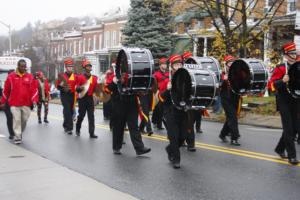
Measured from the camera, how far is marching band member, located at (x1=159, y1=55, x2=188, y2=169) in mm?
8297

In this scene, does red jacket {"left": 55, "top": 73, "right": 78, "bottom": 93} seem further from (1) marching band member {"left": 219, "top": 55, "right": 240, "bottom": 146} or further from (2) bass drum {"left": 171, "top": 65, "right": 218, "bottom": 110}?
(2) bass drum {"left": 171, "top": 65, "right": 218, "bottom": 110}

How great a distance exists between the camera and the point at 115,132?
9758mm

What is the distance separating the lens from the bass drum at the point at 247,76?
403 inches

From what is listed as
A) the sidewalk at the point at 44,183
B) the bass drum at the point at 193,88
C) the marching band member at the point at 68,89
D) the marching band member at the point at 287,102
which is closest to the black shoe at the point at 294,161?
the marching band member at the point at 287,102

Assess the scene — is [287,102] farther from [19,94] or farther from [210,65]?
[19,94]

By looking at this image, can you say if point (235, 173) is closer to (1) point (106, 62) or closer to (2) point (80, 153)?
(2) point (80, 153)

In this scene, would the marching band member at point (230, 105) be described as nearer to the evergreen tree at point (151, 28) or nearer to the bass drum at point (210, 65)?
the bass drum at point (210, 65)

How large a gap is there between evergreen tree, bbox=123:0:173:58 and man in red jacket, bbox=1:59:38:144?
2528 cm

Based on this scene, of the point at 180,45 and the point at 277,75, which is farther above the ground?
the point at 180,45

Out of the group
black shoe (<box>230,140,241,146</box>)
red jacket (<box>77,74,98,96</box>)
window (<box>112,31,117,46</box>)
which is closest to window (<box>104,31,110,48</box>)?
window (<box>112,31,117,46</box>)

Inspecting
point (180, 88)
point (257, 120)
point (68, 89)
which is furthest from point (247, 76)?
point (257, 120)

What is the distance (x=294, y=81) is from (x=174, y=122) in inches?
83.2

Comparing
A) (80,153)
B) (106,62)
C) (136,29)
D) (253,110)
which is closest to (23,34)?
(106,62)

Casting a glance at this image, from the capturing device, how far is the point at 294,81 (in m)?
8.26
